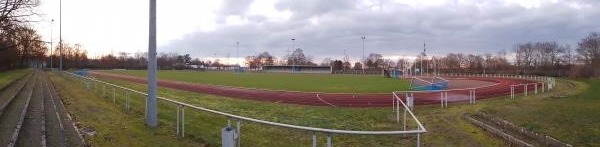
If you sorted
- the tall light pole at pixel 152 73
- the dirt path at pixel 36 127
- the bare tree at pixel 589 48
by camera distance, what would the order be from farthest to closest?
the bare tree at pixel 589 48 < the tall light pole at pixel 152 73 < the dirt path at pixel 36 127

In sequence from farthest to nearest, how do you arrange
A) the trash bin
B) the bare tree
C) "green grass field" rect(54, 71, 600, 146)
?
the bare tree, "green grass field" rect(54, 71, 600, 146), the trash bin

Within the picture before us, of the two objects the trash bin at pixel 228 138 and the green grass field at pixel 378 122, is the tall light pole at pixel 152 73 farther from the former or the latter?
the trash bin at pixel 228 138

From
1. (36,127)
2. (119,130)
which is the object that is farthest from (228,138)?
(36,127)

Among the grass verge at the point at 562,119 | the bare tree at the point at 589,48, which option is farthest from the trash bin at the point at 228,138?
the bare tree at the point at 589,48

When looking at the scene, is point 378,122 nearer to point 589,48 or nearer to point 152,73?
point 152,73

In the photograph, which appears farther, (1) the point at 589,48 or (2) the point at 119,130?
(1) the point at 589,48

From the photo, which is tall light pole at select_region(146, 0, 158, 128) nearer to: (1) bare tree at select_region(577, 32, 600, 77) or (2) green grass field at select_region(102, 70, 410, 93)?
(2) green grass field at select_region(102, 70, 410, 93)

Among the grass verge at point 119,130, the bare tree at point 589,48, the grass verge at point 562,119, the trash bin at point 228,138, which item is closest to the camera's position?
the trash bin at point 228,138

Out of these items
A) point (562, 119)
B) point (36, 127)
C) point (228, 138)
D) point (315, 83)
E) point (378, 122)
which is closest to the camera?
point (228, 138)

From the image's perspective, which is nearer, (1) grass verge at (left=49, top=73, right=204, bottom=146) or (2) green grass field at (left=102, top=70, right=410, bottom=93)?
(1) grass verge at (left=49, top=73, right=204, bottom=146)

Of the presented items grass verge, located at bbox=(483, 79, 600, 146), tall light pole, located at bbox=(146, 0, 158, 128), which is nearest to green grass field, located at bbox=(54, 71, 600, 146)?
grass verge, located at bbox=(483, 79, 600, 146)

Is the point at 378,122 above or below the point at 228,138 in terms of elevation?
below

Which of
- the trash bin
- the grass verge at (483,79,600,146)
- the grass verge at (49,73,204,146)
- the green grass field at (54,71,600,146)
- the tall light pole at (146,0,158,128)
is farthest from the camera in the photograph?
the grass verge at (483,79,600,146)

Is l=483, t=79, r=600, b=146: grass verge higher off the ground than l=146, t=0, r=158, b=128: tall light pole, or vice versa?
l=146, t=0, r=158, b=128: tall light pole
